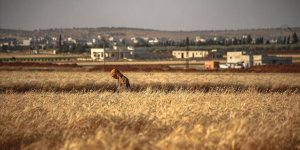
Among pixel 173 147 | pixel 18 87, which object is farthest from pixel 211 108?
pixel 18 87

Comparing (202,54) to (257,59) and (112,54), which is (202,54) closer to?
(112,54)

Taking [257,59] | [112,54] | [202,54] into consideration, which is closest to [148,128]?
[257,59]

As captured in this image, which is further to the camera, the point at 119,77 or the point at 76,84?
the point at 76,84

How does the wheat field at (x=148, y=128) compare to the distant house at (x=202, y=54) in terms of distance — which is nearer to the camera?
the wheat field at (x=148, y=128)

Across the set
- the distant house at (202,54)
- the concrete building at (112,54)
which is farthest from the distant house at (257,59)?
the concrete building at (112,54)

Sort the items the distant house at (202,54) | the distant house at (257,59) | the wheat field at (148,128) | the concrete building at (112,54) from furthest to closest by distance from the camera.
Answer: the distant house at (202,54)
the concrete building at (112,54)
the distant house at (257,59)
the wheat field at (148,128)

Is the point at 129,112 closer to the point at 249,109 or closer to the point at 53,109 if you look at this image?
the point at 53,109

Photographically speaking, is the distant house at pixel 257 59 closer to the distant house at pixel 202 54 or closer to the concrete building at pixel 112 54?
the distant house at pixel 202 54

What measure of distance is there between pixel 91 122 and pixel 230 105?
186 inches

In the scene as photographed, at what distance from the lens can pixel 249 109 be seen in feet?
41.2

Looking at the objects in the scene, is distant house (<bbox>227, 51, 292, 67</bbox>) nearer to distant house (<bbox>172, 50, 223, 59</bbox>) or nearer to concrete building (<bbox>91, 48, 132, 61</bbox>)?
distant house (<bbox>172, 50, 223, 59</bbox>)

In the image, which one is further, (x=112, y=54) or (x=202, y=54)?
(x=202, y=54)

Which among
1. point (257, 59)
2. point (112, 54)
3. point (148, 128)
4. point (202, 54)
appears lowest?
point (202, 54)

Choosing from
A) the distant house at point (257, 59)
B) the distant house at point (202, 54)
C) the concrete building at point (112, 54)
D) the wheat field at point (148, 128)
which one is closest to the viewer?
the wheat field at point (148, 128)
